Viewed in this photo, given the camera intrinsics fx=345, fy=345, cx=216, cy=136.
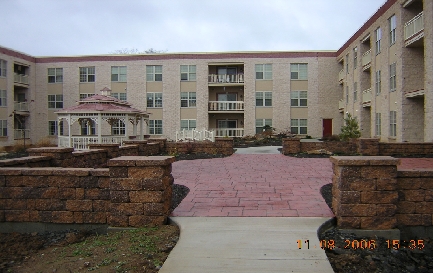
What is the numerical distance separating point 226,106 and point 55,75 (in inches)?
714

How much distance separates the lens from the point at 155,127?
3528 centimetres

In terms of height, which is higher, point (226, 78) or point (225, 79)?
point (226, 78)

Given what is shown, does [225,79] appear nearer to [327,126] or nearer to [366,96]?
[327,126]

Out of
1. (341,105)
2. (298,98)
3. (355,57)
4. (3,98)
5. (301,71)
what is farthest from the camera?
(298,98)

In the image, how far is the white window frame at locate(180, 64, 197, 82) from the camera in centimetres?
3484

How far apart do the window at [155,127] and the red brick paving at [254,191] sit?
24.0 metres

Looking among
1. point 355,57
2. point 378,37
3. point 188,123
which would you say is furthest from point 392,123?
point 188,123

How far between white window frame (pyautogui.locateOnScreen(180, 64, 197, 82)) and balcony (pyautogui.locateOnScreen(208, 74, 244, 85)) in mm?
1621

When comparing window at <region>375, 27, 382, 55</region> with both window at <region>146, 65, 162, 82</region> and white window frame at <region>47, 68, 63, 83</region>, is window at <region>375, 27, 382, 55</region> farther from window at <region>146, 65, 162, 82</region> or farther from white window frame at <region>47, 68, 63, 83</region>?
white window frame at <region>47, 68, 63, 83</region>

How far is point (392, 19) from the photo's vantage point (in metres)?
21.8

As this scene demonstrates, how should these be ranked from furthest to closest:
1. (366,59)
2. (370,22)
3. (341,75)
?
(341,75) < (366,59) < (370,22)

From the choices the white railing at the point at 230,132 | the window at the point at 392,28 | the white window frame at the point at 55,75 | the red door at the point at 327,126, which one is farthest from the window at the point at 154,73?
the window at the point at 392,28

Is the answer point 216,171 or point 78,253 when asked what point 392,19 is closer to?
point 216,171

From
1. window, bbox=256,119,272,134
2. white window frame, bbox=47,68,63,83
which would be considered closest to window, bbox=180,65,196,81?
window, bbox=256,119,272,134
